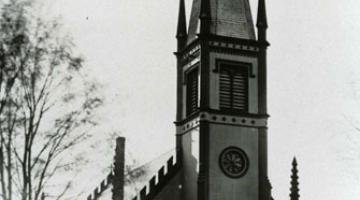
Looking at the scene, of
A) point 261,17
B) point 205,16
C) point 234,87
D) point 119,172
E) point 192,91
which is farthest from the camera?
point 119,172

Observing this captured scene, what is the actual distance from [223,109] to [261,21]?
227 inches

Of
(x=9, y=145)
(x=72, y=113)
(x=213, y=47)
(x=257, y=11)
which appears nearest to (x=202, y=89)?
(x=213, y=47)

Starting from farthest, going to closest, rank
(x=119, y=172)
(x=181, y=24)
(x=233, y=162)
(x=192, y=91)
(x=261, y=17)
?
1. (x=119, y=172)
2. (x=181, y=24)
3. (x=261, y=17)
4. (x=192, y=91)
5. (x=233, y=162)

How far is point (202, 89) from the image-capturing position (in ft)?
138

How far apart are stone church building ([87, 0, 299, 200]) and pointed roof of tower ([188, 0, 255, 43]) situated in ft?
0.17

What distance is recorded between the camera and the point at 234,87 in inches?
Result: 1683

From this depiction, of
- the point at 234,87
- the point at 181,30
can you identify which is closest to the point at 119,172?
the point at 181,30

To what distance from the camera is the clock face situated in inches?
1642

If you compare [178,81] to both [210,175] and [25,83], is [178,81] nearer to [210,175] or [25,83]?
[210,175]

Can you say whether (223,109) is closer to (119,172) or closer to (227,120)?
(227,120)

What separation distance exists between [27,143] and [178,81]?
2306 cm

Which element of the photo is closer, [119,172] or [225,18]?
[225,18]

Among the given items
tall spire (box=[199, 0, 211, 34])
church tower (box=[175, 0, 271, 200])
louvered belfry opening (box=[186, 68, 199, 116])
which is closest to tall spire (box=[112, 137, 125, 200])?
church tower (box=[175, 0, 271, 200])

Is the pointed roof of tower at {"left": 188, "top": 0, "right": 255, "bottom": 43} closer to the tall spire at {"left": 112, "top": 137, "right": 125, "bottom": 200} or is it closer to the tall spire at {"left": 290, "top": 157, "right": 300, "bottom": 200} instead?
the tall spire at {"left": 290, "top": 157, "right": 300, "bottom": 200}
